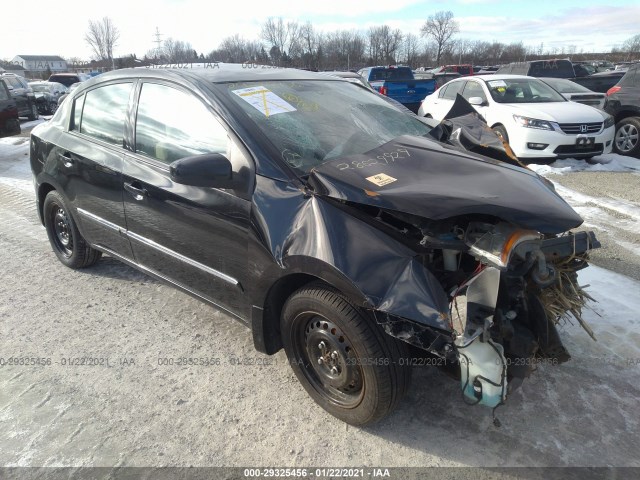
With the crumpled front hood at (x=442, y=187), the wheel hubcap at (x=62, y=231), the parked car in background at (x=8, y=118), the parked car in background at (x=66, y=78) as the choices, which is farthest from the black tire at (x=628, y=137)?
the parked car in background at (x=66, y=78)

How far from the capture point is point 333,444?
2371 millimetres

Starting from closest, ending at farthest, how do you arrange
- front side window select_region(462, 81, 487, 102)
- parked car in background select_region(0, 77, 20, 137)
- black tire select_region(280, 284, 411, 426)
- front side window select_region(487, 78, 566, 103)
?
black tire select_region(280, 284, 411, 426) → front side window select_region(487, 78, 566, 103) → front side window select_region(462, 81, 487, 102) → parked car in background select_region(0, 77, 20, 137)

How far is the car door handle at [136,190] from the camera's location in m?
3.08

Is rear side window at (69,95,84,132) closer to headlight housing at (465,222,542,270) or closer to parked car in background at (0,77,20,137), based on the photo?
headlight housing at (465,222,542,270)

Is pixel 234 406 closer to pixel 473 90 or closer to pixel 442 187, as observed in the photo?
pixel 442 187

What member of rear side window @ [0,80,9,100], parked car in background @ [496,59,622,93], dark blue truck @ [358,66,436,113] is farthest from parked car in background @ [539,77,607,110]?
rear side window @ [0,80,9,100]

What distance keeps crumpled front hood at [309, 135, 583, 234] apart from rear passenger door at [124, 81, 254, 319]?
568 millimetres

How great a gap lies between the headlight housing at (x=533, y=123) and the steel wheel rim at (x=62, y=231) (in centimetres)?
716

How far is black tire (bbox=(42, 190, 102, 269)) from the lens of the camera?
13.6 ft

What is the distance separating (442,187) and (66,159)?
3.14 metres

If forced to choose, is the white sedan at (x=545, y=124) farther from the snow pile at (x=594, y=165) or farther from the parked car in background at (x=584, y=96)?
the parked car in background at (x=584, y=96)

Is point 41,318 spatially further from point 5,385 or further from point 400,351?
point 400,351

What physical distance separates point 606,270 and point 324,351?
300cm

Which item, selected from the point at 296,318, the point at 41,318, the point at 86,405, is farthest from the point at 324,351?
the point at 41,318
